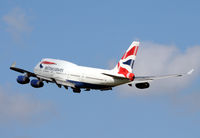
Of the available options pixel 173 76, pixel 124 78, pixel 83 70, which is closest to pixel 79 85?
pixel 83 70

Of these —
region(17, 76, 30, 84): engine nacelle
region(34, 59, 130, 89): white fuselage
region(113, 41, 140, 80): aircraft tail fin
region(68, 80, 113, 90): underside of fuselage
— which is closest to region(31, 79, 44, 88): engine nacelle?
region(34, 59, 130, 89): white fuselage

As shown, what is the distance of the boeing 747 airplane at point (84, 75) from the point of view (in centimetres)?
10338

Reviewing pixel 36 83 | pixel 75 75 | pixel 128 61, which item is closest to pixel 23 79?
pixel 36 83

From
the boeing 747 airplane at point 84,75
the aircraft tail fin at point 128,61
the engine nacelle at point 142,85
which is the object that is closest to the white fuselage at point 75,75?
the boeing 747 airplane at point 84,75

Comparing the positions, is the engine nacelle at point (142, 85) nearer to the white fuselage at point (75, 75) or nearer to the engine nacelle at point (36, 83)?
the white fuselage at point (75, 75)

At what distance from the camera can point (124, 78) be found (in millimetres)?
102812

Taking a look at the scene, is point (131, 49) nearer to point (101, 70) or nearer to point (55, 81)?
point (101, 70)

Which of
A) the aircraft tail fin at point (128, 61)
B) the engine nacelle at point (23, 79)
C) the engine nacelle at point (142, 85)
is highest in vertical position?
the aircraft tail fin at point (128, 61)

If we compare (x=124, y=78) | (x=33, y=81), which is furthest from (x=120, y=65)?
(x=33, y=81)

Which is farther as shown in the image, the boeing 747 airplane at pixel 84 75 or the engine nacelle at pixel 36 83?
the engine nacelle at pixel 36 83

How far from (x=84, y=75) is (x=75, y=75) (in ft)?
Result: 7.97

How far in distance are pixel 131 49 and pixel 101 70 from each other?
6.49 meters

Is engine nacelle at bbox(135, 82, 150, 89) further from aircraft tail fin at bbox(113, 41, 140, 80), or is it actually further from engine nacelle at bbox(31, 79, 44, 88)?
engine nacelle at bbox(31, 79, 44, 88)

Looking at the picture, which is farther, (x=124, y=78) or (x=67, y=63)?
(x=67, y=63)
